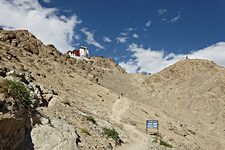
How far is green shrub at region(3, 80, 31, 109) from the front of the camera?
15.2 metres

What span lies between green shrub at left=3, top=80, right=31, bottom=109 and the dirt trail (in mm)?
9592

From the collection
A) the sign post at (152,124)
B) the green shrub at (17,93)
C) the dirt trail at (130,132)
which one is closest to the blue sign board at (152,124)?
the sign post at (152,124)

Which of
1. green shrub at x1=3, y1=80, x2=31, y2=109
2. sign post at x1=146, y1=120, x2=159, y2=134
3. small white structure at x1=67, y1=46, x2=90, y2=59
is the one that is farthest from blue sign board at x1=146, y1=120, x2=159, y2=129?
small white structure at x1=67, y1=46, x2=90, y2=59

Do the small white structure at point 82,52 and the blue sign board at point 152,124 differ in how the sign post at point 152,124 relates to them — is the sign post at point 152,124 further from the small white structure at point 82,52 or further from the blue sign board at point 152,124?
the small white structure at point 82,52

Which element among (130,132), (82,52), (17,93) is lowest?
(130,132)

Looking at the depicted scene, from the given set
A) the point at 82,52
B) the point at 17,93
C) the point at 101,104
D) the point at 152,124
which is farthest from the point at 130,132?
the point at 82,52

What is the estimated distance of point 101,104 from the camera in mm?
50688

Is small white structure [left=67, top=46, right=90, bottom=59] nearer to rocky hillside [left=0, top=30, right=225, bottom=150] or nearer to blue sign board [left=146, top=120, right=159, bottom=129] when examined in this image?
rocky hillside [left=0, top=30, right=225, bottom=150]

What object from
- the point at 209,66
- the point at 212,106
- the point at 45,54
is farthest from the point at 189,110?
the point at 45,54

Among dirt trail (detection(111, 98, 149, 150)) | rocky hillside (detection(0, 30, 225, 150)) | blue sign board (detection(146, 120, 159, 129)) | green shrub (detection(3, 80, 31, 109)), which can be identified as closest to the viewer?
green shrub (detection(3, 80, 31, 109))

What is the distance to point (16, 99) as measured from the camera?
15.4 m

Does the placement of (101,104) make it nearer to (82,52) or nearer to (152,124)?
(152,124)

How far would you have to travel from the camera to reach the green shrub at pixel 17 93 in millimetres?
15188

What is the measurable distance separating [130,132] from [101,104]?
16.1 meters
